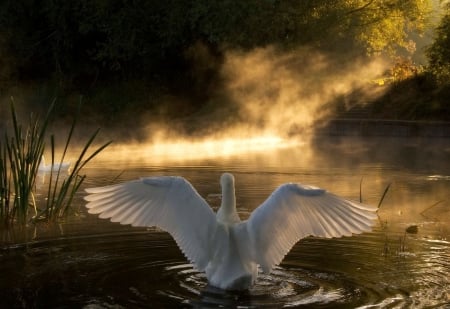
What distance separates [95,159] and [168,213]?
11.3 m

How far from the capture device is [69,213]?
1101cm

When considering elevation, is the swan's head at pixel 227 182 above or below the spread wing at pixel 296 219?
above

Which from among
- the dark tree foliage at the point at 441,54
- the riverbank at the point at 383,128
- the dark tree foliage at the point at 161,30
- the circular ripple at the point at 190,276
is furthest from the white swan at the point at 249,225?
the dark tree foliage at the point at 161,30

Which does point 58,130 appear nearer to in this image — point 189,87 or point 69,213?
point 189,87

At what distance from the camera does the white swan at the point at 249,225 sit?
742 cm

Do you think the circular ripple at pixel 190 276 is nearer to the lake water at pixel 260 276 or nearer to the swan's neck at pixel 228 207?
the lake water at pixel 260 276

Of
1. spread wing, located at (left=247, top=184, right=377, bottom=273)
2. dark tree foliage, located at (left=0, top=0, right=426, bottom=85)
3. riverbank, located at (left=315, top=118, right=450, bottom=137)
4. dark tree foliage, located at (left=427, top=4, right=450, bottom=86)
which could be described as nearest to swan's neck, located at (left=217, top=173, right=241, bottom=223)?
spread wing, located at (left=247, top=184, right=377, bottom=273)

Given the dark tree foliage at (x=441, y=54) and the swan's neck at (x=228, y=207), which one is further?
the dark tree foliage at (x=441, y=54)

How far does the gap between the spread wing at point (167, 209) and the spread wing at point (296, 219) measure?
17.3 inches

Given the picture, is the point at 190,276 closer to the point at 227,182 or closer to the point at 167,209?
the point at 167,209

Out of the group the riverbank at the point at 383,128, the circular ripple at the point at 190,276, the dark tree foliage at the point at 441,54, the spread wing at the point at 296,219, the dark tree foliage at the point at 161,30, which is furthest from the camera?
the dark tree foliage at the point at 161,30

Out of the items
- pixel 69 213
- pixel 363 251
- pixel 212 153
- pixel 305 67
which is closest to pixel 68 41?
pixel 305 67

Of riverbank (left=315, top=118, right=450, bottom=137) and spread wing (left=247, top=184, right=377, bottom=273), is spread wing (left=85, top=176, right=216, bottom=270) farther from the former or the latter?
riverbank (left=315, top=118, right=450, bottom=137)

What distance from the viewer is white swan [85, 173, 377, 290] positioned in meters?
7.42
